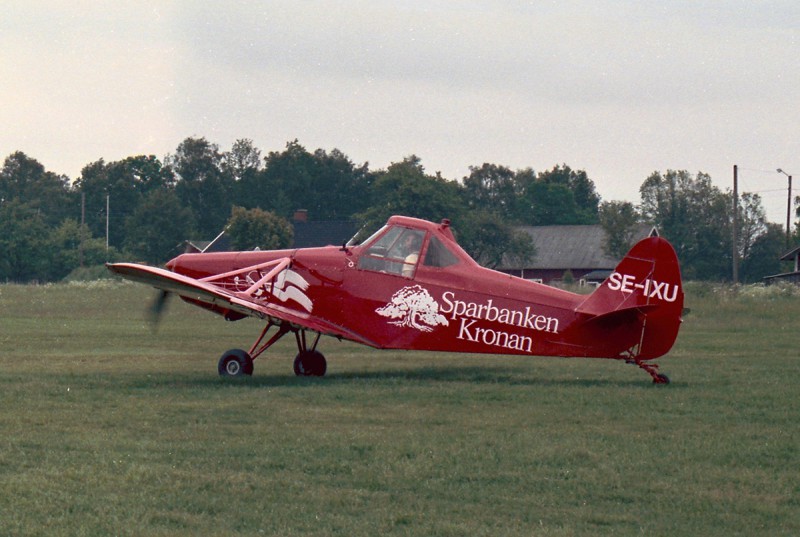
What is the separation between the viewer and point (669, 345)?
14641 mm

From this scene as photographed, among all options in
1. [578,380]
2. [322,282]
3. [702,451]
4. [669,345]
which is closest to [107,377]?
[322,282]

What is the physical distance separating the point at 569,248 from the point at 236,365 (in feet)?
235

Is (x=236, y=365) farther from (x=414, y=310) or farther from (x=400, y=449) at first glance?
(x=400, y=449)

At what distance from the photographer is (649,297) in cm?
1464

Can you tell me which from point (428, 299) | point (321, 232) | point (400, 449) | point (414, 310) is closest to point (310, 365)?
point (414, 310)

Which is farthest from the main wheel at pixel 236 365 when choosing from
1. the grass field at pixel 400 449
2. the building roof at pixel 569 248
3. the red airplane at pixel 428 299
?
the building roof at pixel 569 248

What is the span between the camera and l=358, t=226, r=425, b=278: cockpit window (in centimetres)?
1573

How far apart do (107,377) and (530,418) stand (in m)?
6.55

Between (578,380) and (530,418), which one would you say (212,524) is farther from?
(578,380)

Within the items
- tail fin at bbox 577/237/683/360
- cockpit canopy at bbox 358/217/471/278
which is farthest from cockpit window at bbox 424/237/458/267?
tail fin at bbox 577/237/683/360

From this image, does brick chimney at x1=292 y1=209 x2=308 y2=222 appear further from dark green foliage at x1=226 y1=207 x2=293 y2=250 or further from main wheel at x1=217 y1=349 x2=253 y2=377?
main wheel at x1=217 y1=349 x2=253 y2=377

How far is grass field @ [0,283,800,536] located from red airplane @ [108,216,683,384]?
0.58 metres

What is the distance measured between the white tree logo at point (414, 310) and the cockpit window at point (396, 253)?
0.28 meters

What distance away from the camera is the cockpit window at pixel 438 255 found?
15.6m
